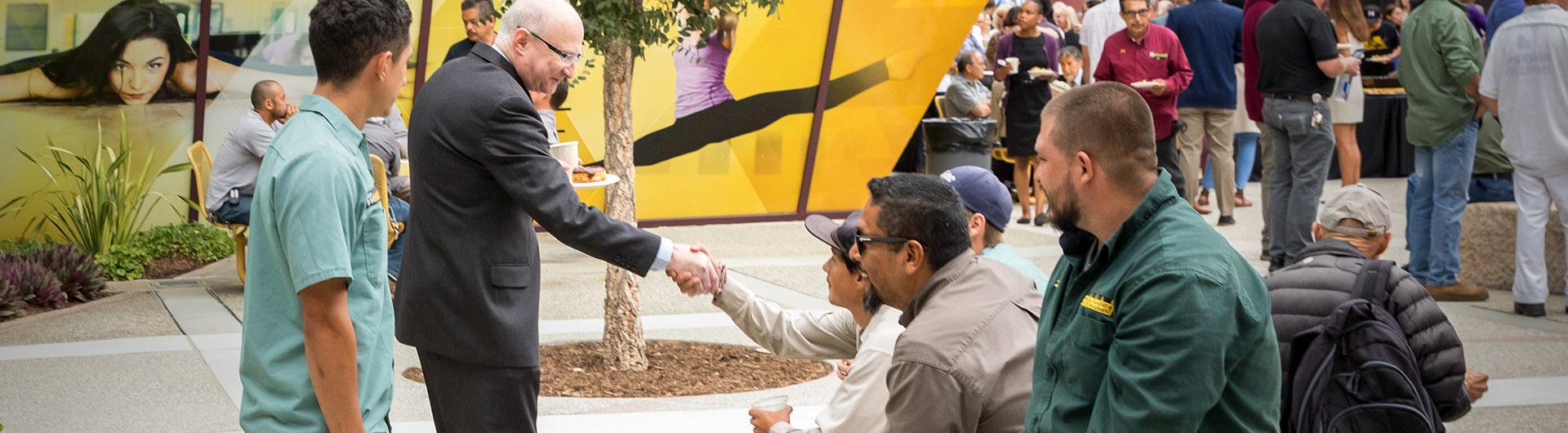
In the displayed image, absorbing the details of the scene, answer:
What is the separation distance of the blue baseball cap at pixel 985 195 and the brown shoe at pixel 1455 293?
18.8ft

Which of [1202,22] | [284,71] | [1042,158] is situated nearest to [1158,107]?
[1202,22]

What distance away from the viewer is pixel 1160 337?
240cm

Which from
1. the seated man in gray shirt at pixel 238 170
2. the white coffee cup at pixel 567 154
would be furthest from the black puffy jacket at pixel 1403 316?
the seated man in gray shirt at pixel 238 170

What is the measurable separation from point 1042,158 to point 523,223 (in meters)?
1.73

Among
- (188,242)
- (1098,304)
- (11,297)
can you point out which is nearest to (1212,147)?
(188,242)

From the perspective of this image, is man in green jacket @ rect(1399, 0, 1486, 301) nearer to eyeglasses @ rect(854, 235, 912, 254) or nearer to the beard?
eyeglasses @ rect(854, 235, 912, 254)

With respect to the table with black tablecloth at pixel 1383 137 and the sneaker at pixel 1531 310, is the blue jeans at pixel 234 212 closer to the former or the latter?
the sneaker at pixel 1531 310

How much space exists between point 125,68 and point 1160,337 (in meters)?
11.0

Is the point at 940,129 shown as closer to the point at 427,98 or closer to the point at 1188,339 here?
the point at 427,98

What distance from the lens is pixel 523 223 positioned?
158 inches

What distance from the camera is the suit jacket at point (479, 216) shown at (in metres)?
3.90

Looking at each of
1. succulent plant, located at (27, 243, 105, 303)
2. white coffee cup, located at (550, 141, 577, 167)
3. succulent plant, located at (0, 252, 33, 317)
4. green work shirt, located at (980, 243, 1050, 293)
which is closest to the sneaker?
green work shirt, located at (980, 243, 1050, 293)

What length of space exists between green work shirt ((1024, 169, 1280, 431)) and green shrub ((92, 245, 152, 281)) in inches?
358

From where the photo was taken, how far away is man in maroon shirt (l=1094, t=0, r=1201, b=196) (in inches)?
460
